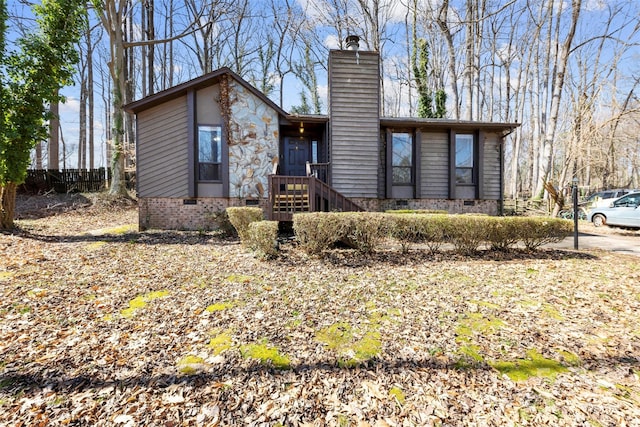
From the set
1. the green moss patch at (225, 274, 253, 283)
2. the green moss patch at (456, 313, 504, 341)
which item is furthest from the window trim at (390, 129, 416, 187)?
the green moss patch at (456, 313, 504, 341)

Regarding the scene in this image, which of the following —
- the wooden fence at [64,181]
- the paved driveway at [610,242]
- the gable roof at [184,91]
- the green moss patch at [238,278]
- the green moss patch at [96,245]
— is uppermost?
the gable roof at [184,91]

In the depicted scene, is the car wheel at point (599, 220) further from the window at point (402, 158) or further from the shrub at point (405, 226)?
the shrub at point (405, 226)

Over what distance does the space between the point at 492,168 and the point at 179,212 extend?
39.3 ft

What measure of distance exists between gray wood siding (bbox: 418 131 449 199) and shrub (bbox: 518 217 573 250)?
5.24 meters

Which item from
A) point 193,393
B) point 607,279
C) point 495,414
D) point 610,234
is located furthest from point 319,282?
point 610,234

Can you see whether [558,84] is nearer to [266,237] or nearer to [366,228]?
[366,228]

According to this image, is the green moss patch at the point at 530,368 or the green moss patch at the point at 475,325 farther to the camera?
the green moss patch at the point at 475,325

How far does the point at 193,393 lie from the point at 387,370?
161cm

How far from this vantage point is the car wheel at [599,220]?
11.7 m

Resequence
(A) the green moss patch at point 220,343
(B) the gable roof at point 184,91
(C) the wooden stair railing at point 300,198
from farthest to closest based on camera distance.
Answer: (B) the gable roof at point 184,91 < (C) the wooden stair railing at point 300,198 < (A) the green moss patch at point 220,343

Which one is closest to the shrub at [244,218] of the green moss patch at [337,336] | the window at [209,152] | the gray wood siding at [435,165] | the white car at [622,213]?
the window at [209,152]

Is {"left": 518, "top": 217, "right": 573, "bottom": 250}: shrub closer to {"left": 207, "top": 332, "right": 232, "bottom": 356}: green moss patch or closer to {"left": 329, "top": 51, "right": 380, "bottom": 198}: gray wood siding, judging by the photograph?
{"left": 329, "top": 51, "right": 380, "bottom": 198}: gray wood siding

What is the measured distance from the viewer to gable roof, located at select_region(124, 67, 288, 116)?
945 cm

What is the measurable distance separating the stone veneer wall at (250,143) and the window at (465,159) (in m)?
7.12
